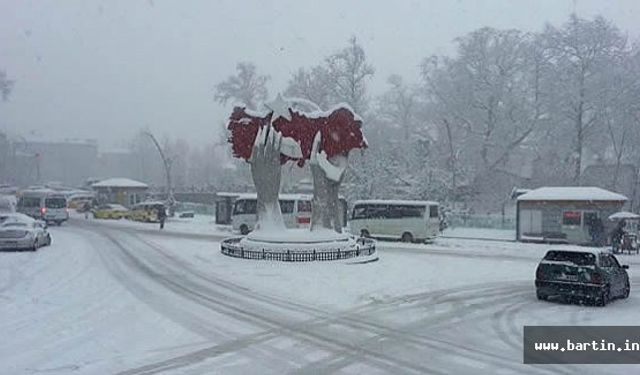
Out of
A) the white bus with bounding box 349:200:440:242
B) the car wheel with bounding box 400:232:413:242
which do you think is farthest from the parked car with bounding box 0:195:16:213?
the car wheel with bounding box 400:232:413:242

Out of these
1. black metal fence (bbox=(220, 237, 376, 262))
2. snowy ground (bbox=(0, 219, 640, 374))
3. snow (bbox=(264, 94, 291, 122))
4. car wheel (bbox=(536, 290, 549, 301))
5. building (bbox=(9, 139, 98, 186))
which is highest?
building (bbox=(9, 139, 98, 186))

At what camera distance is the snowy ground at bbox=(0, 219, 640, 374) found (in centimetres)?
980

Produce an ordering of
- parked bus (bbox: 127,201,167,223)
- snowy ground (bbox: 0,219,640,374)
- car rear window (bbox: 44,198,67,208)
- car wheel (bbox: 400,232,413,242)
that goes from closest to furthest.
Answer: snowy ground (bbox: 0,219,640,374) < car wheel (bbox: 400,232,413,242) < car rear window (bbox: 44,198,67,208) < parked bus (bbox: 127,201,167,223)

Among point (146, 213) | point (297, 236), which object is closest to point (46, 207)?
point (146, 213)

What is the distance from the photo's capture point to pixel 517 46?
57.7 m

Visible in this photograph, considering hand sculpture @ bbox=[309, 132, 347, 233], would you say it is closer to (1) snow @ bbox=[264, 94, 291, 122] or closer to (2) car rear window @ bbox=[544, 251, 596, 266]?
(1) snow @ bbox=[264, 94, 291, 122]

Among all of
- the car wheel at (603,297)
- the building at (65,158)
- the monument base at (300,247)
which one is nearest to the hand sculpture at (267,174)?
the monument base at (300,247)

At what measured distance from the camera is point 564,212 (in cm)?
3656

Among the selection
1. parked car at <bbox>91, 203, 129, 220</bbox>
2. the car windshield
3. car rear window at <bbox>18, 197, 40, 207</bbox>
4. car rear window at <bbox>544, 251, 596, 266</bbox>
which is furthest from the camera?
parked car at <bbox>91, 203, 129, 220</bbox>

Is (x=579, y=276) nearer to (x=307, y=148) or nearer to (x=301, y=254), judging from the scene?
(x=301, y=254)

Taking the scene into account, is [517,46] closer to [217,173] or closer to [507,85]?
[507,85]

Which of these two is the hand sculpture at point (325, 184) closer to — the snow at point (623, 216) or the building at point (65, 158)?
the snow at point (623, 216)

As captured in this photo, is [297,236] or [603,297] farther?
[297,236]

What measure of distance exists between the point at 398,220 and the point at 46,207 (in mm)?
25521
